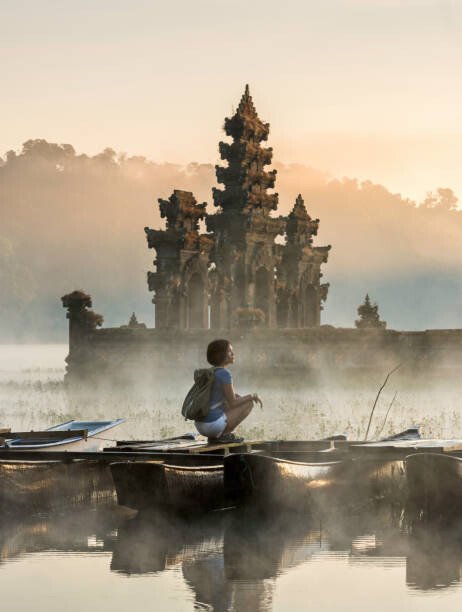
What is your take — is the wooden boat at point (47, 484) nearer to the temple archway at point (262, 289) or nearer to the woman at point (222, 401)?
the woman at point (222, 401)

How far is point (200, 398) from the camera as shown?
14.5m

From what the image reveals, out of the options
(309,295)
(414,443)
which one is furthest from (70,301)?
(414,443)

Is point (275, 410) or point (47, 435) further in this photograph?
point (275, 410)

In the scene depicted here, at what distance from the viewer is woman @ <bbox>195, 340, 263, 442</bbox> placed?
14492mm

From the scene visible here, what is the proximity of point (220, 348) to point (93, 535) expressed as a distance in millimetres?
2835

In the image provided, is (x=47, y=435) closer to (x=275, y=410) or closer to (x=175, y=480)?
(x=175, y=480)

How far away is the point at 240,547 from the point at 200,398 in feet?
9.64

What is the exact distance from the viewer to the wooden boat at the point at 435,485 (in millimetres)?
13102

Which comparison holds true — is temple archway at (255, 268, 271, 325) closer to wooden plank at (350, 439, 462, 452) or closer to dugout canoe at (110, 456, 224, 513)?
wooden plank at (350, 439, 462, 452)

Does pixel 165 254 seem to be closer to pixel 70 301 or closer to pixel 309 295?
pixel 70 301

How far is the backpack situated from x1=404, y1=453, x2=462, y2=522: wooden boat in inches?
96.4

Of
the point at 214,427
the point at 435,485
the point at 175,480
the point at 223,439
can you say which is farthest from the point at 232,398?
the point at 435,485

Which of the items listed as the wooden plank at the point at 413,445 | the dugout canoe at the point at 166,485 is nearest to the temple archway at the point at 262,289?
the wooden plank at the point at 413,445

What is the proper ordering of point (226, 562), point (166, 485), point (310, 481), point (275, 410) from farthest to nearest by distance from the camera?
point (275, 410) → point (310, 481) → point (166, 485) → point (226, 562)
